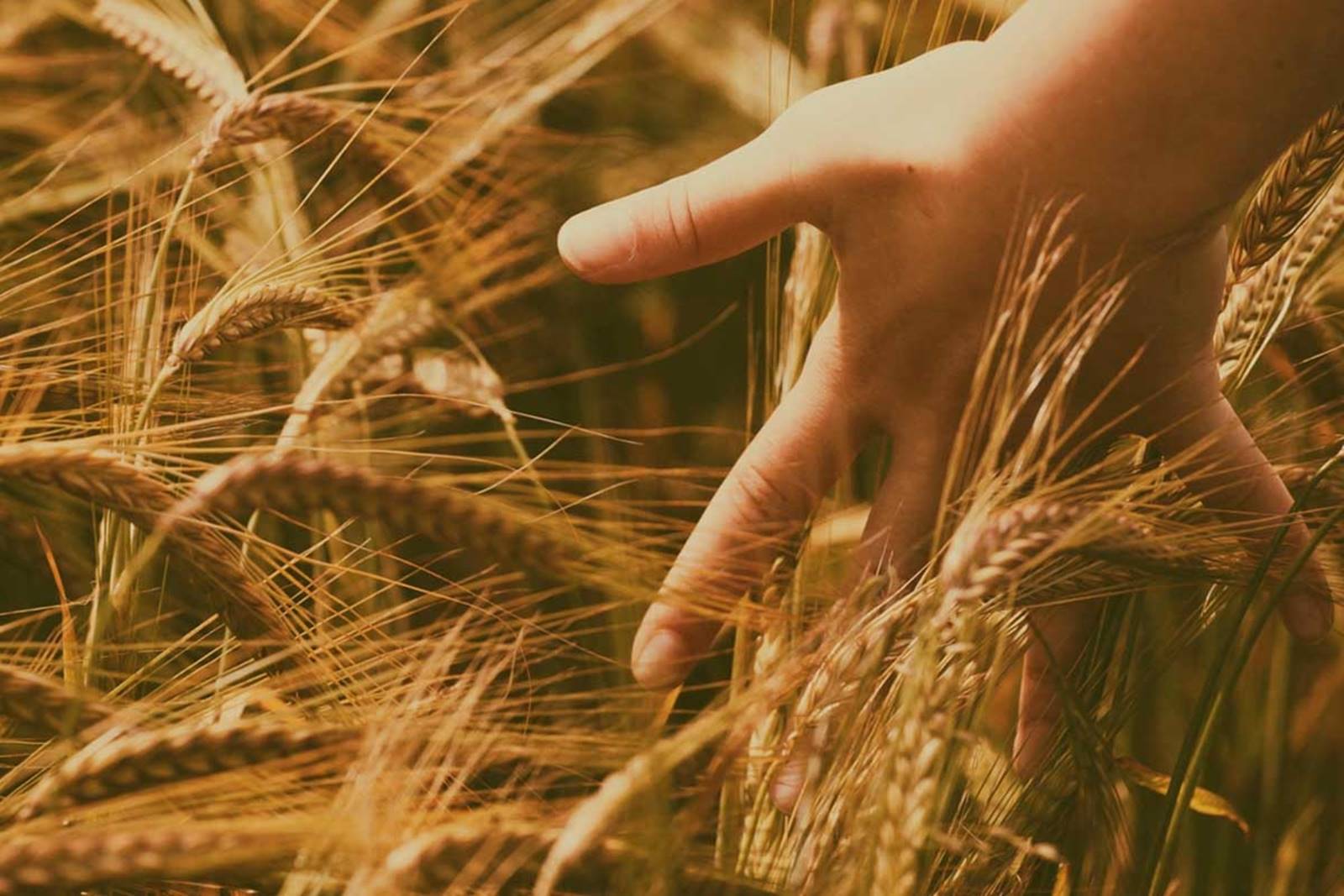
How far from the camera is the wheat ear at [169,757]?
41 cm

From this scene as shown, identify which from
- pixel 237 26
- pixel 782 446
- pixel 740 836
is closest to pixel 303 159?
pixel 237 26

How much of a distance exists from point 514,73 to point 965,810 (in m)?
0.49

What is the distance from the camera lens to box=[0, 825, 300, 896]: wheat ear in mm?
353

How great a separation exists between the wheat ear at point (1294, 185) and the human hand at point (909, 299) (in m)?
0.05

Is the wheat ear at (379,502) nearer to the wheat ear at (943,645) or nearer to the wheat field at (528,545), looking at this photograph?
the wheat field at (528,545)

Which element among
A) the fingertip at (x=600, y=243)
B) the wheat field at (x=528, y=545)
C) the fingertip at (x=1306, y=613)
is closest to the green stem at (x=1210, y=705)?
the wheat field at (x=528, y=545)

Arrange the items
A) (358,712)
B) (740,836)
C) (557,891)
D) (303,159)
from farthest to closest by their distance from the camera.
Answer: (303,159) → (740,836) → (358,712) → (557,891)

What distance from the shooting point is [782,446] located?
653mm

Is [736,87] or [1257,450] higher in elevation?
[736,87]

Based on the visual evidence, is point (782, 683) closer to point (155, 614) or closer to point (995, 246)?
point (995, 246)

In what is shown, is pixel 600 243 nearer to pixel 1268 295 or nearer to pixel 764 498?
pixel 764 498

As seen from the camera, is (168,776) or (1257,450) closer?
(168,776)

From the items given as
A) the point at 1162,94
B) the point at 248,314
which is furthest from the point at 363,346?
the point at 1162,94

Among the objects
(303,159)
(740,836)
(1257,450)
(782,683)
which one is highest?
(303,159)
